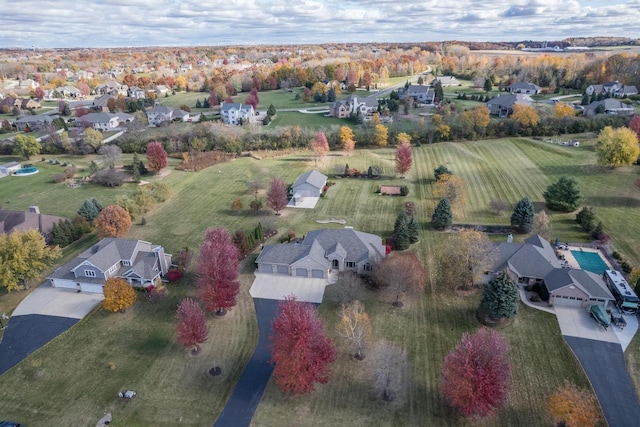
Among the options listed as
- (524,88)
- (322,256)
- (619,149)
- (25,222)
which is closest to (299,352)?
(322,256)

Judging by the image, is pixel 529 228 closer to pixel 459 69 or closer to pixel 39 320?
pixel 39 320

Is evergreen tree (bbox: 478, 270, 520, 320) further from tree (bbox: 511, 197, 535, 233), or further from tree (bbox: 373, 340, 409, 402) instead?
tree (bbox: 511, 197, 535, 233)

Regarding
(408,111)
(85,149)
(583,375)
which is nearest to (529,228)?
(583,375)

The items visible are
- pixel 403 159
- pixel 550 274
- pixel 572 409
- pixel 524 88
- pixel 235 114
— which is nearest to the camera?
pixel 572 409

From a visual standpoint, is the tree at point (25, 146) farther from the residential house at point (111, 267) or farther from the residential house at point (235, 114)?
the residential house at point (111, 267)

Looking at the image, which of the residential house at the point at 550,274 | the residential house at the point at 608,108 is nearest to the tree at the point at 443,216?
the residential house at the point at 550,274

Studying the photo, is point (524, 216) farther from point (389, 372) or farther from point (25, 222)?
point (25, 222)

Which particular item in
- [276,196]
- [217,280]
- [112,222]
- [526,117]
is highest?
[526,117]
